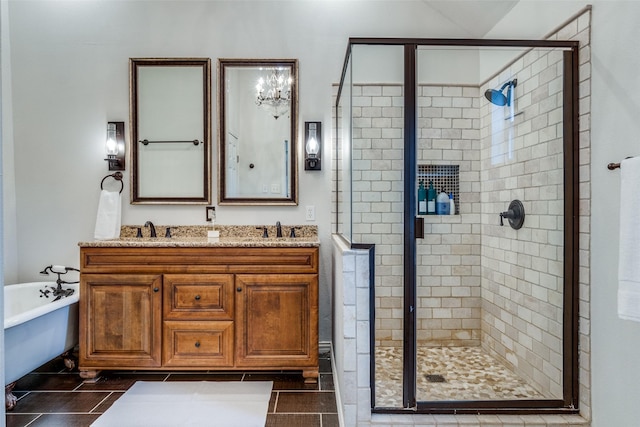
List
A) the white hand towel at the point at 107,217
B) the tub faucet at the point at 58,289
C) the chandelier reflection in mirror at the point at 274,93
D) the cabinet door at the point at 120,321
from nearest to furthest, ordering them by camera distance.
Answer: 1. the cabinet door at the point at 120,321
2. the tub faucet at the point at 58,289
3. the white hand towel at the point at 107,217
4. the chandelier reflection in mirror at the point at 274,93

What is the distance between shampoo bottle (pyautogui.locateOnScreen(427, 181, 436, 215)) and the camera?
2084 millimetres

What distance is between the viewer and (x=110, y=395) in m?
2.38

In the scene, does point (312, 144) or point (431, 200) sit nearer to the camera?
point (431, 200)

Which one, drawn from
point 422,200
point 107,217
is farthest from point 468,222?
point 107,217

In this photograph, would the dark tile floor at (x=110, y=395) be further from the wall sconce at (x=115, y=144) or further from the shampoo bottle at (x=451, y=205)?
the wall sconce at (x=115, y=144)

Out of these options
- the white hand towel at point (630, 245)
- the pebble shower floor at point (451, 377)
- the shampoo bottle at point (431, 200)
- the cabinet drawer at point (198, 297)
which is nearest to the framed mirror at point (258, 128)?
the cabinet drawer at point (198, 297)

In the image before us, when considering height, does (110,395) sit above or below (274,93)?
below

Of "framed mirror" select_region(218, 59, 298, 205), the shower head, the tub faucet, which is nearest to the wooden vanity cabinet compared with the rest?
the tub faucet

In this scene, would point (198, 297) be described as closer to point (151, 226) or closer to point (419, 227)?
point (151, 226)

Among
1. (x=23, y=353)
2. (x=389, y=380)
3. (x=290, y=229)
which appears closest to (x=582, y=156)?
(x=389, y=380)

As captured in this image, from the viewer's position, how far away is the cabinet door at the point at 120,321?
8.28 feet

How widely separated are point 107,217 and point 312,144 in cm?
163

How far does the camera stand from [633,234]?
1.53 metres

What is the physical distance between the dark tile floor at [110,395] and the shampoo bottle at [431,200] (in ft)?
4.12
